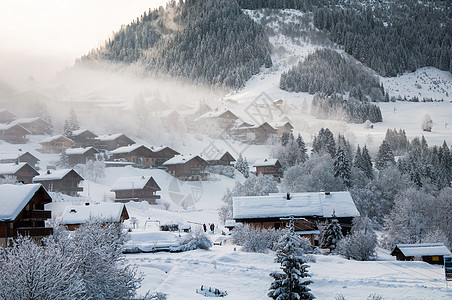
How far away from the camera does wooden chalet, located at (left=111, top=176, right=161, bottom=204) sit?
229 ft

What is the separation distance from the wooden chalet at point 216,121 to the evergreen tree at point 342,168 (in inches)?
2032

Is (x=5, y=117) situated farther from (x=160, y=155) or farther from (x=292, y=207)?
(x=292, y=207)

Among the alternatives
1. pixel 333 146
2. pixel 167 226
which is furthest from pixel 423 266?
pixel 333 146

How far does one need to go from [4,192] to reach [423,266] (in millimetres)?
32332

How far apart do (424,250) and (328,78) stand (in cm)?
14336

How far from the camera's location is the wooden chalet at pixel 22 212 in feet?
95.5

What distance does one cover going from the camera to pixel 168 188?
79.2m

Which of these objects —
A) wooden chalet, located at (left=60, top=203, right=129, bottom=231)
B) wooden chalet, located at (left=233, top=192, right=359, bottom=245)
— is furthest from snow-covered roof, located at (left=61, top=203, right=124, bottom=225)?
wooden chalet, located at (left=233, top=192, right=359, bottom=245)

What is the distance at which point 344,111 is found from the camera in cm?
15012

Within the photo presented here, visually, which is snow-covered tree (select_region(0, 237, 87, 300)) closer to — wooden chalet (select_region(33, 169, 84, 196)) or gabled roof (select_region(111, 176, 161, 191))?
gabled roof (select_region(111, 176, 161, 191))

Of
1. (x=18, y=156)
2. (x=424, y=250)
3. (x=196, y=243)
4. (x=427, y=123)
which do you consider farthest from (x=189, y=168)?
A: (x=427, y=123)

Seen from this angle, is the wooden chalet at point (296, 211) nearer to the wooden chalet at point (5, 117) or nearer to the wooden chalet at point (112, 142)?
the wooden chalet at point (112, 142)

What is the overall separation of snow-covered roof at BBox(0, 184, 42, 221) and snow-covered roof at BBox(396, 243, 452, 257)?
32.6 meters

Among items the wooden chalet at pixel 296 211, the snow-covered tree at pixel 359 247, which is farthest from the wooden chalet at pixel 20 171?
the snow-covered tree at pixel 359 247
